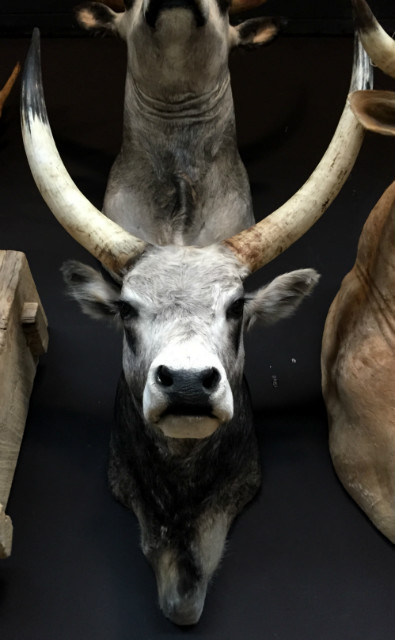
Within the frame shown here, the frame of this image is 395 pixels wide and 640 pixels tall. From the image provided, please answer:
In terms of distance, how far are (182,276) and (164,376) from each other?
0.31m

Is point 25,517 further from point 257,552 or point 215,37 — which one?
point 215,37

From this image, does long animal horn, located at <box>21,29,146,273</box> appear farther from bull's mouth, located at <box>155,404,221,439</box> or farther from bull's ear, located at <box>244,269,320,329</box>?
bull's mouth, located at <box>155,404,221,439</box>

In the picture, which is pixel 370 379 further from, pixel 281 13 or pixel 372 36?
pixel 281 13

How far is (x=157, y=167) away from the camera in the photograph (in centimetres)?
264

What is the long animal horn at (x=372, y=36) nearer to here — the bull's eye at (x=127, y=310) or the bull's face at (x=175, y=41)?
the bull's face at (x=175, y=41)

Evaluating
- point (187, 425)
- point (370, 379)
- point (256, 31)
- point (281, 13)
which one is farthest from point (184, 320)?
point (281, 13)

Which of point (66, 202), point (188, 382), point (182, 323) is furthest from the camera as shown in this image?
point (66, 202)

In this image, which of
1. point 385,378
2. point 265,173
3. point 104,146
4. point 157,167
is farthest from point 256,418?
point 104,146

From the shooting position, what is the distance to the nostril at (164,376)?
1.59 metres

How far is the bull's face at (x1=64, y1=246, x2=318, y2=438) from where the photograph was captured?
1.61 m

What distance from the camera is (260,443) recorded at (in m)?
2.38

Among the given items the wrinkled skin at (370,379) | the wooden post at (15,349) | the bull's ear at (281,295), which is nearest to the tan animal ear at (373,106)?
the wrinkled skin at (370,379)

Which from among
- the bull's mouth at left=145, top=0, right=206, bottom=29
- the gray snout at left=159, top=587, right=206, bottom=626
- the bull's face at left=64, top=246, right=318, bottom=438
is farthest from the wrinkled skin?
the bull's mouth at left=145, top=0, right=206, bottom=29

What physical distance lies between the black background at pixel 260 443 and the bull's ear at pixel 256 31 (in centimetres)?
56
